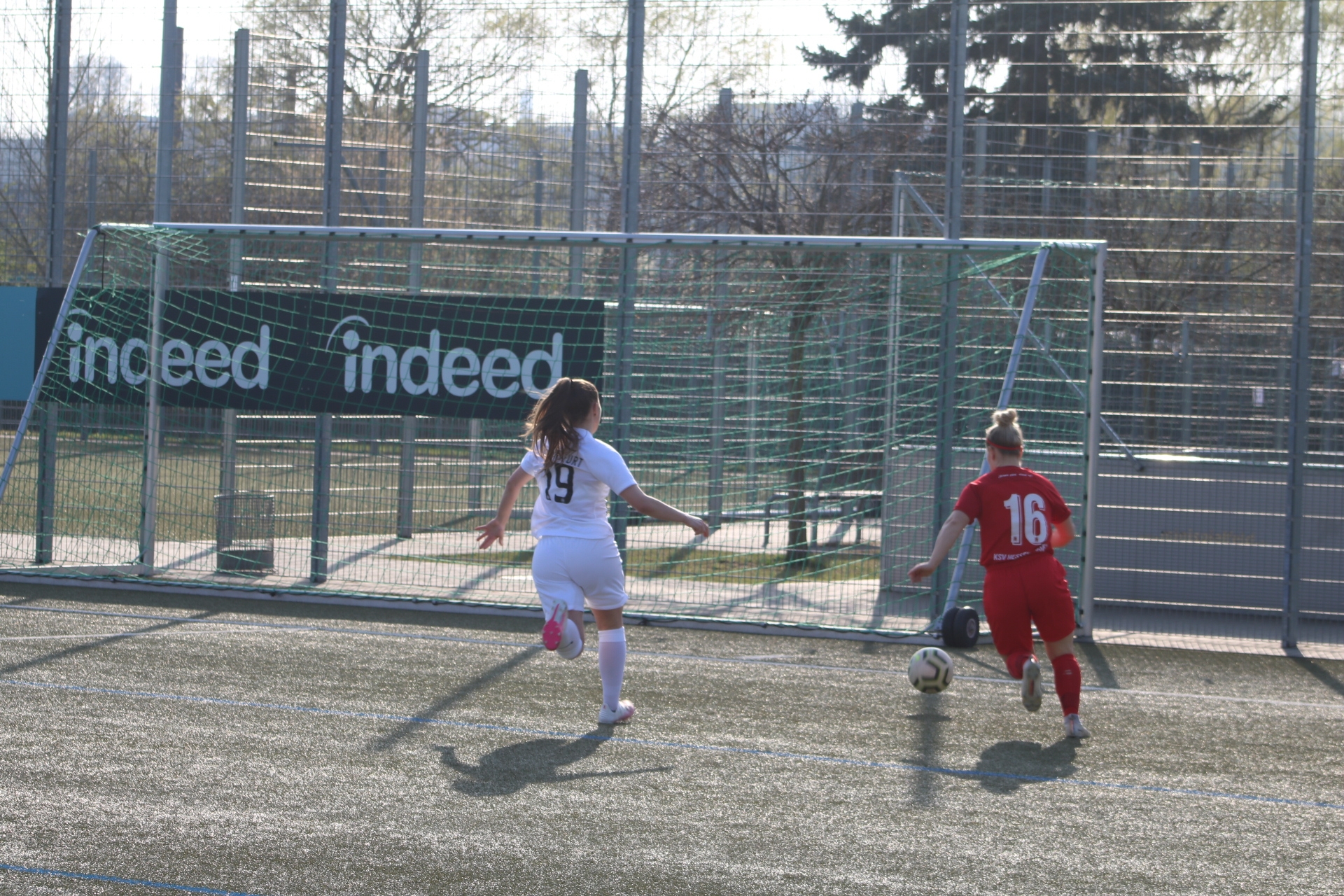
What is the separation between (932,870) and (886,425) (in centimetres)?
627

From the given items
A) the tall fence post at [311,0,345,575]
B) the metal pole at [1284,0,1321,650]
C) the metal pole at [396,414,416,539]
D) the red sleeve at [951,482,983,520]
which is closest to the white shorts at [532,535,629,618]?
the red sleeve at [951,482,983,520]

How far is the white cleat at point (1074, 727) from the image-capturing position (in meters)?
6.14

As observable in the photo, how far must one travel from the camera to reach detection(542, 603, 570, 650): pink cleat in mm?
5801

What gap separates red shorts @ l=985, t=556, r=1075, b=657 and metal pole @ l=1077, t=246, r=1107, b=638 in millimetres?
2796

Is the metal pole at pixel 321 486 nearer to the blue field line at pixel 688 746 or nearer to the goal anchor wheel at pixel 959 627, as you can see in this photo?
the blue field line at pixel 688 746

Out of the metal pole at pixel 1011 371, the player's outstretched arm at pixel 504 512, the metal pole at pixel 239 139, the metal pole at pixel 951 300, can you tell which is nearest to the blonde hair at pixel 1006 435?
the metal pole at pixel 1011 371

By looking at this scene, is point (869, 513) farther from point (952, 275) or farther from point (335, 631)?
point (335, 631)

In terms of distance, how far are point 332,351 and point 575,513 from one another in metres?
4.68

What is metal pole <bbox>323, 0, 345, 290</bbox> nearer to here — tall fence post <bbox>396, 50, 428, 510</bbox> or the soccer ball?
tall fence post <bbox>396, 50, 428, 510</bbox>

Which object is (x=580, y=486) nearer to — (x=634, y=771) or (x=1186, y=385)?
(x=634, y=771)

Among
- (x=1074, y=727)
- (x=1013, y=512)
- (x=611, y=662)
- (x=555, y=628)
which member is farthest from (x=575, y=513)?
(x=1074, y=727)

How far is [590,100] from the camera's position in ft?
35.3

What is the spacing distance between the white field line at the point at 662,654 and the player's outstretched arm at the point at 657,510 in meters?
2.20

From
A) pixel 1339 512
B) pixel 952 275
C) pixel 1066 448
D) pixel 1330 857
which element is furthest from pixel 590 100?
pixel 1330 857
